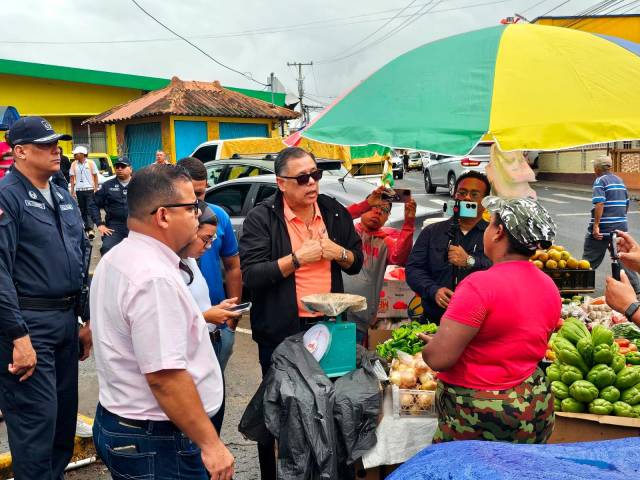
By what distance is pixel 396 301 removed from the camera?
5047 mm

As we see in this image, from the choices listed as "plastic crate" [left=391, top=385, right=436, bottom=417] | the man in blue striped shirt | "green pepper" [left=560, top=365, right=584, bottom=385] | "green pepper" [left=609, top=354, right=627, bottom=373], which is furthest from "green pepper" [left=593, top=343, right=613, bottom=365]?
the man in blue striped shirt

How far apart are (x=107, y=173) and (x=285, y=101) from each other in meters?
20.2

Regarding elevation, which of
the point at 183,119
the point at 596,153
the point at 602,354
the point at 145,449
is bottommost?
the point at 602,354

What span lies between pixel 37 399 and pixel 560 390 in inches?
115

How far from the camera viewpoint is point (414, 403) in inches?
133

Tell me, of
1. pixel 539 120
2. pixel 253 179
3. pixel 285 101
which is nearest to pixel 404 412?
pixel 539 120

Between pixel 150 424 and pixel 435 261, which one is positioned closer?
pixel 150 424

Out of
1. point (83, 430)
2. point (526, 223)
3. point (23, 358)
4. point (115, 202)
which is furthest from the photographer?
point (115, 202)

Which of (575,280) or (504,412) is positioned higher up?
(504,412)

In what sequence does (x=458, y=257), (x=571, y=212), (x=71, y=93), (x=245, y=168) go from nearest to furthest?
(x=458, y=257) → (x=245, y=168) → (x=571, y=212) → (x=71, y=93)

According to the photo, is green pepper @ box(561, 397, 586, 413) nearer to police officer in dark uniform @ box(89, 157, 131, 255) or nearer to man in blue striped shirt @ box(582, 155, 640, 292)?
man in blue striped shirt @ box(582, 155, 640, 292)

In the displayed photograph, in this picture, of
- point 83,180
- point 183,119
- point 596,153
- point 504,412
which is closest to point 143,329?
point 504,412

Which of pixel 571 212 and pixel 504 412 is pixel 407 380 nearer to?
pixel 504 412

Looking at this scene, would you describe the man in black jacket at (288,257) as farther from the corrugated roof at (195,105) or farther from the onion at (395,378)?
the corrugated roof at (195,105)
